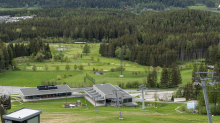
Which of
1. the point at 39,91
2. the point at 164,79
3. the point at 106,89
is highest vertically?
the point at 164,79

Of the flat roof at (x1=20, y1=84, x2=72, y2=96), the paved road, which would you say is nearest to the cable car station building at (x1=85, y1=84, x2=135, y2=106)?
the flat roof at (x1=20, y1=84, x2=72, y2=96)

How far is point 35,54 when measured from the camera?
137 meters

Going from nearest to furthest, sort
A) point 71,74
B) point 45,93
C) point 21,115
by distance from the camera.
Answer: point 21,115, point 45,93, point 71,74

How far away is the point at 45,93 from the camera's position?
3078 inches

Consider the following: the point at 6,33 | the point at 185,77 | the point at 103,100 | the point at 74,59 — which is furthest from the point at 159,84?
the point at 6,33

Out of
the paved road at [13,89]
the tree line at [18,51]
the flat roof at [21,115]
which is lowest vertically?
the paved road at [13,89]

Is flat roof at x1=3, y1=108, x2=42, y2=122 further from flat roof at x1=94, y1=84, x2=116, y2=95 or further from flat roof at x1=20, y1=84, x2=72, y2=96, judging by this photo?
flat roof at x1=20, y1=84, x2=72, y2=96

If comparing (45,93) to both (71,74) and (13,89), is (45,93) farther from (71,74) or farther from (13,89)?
(71,74)

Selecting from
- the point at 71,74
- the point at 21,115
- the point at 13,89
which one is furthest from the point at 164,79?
the point at 21,115

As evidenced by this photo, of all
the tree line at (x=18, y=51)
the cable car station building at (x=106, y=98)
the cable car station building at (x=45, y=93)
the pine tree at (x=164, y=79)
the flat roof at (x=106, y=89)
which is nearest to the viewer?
the cable car station building at (x=106, y=98)

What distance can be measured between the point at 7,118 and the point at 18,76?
84.7 meters

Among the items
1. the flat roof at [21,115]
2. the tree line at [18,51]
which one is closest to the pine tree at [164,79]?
the tree line at [18,51]

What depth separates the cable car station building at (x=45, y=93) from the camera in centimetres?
7656

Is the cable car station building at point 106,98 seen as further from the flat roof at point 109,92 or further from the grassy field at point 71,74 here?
the grassy field at point 71,74
